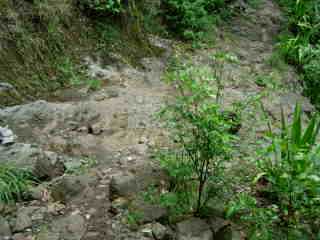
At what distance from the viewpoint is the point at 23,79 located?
15.8 feet

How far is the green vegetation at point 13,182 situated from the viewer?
2844mm

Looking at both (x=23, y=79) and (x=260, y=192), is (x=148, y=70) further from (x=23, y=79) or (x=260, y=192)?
(x=260, y=192)

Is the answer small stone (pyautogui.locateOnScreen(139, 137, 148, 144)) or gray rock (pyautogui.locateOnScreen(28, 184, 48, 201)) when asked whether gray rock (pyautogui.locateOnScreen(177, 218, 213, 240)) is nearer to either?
gray rock (pyautogui.locateOnScreen(28, 184, 48, 201))

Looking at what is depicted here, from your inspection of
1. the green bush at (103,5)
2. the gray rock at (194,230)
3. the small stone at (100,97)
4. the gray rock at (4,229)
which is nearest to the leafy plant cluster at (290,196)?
the gray rock at (194,230)

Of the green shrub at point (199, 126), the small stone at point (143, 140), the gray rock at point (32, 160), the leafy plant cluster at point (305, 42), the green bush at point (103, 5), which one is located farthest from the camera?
the leafy plant cluster at point (305, 42)

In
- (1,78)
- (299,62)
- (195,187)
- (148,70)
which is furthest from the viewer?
(299,62)

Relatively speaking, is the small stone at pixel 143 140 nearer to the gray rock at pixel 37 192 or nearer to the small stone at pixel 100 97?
the small stone at pixel 100 97

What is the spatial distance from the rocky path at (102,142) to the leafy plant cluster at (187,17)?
623mm

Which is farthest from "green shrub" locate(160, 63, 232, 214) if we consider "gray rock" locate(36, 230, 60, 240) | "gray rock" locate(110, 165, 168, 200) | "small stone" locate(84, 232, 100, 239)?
"gray rock" locate(36, 230, 60, 240)

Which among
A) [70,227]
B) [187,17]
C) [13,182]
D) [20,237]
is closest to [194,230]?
[70,227]

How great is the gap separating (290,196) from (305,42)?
19.2ft

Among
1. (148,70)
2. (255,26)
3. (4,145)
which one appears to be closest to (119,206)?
(4,145)

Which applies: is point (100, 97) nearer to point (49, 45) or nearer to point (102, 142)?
point (49, 45)

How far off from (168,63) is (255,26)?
133 inches
